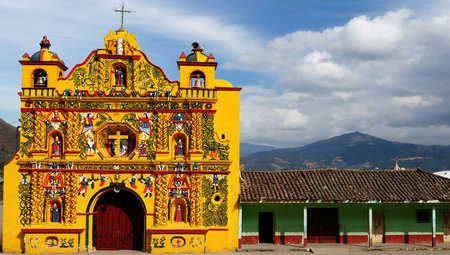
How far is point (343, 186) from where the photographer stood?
81.4ft

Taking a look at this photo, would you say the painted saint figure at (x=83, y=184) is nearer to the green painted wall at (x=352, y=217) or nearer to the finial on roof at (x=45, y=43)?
the finial on roof at (x=45, y=43)

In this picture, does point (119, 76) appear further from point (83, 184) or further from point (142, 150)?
point (83, 184)

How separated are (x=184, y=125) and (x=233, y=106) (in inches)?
108

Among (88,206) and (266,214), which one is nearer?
(88,206)

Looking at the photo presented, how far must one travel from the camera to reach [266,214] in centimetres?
2534

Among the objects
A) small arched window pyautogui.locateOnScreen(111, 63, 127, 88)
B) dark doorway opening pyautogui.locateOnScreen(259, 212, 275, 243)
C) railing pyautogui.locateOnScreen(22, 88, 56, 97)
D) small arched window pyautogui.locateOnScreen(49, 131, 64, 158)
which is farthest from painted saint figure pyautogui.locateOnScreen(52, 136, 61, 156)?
dark doorway opening pyautogui.locateOnScreen(259, 212, 275, 243)

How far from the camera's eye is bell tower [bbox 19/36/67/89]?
22.8 metres

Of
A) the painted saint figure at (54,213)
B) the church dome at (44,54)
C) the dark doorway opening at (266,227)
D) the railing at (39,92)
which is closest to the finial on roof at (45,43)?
the church dome at (44,54)

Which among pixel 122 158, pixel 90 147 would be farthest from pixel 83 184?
pixel 122 158

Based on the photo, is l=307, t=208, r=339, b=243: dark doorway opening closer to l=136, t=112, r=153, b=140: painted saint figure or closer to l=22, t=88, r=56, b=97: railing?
A: l=136, t=112, r=153, b=140: painted saint figure

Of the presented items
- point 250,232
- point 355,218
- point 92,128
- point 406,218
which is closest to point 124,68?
point 92,128

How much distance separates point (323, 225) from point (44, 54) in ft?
59.0

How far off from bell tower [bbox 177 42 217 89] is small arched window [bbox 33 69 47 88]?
23.1 ft

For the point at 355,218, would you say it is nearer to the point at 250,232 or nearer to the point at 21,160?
the point at 250,232
